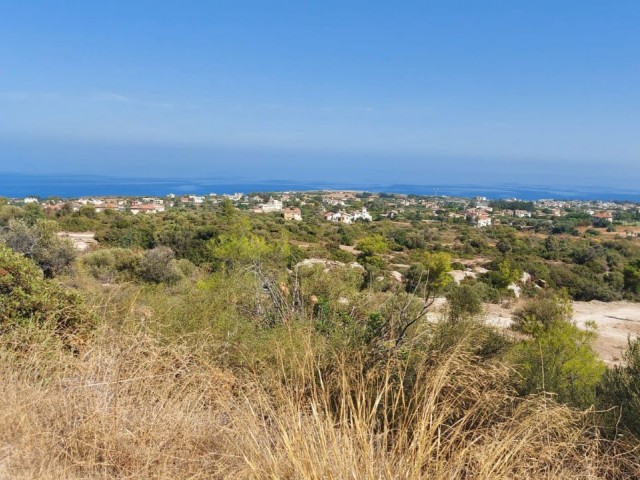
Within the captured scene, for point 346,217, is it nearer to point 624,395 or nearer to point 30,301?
point 624,395

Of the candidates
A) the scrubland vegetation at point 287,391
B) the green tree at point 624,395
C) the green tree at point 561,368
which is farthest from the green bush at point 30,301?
the green tree at point 624,395

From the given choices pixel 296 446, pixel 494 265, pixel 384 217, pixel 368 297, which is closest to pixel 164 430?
pixel 296 446

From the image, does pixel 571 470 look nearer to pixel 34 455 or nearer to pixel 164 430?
pixel 164 430

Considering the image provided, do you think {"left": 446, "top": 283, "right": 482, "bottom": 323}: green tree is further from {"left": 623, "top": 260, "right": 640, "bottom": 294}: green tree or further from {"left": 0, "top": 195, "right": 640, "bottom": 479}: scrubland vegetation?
{"left": 623, "top": 260, "right": 640, "bottom": 294}: green tree

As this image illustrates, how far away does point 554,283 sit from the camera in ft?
90.5

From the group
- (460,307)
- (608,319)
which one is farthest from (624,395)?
(608,319)

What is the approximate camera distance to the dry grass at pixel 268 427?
5.28 feet

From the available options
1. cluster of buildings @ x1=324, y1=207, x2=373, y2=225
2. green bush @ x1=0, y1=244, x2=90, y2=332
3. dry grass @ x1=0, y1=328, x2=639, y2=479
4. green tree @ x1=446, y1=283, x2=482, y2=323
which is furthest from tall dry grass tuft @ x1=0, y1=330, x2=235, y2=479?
cluster of buildings @ x1=324, y1=207, x2=373, y2=225

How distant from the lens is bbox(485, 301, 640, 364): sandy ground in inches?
566

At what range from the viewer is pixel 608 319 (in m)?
18.8

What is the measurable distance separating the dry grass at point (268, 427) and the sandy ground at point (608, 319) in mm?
12107

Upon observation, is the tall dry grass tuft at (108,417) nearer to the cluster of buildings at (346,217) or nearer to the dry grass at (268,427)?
the dry grass at (268,427)

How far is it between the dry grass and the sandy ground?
12107 millimetres

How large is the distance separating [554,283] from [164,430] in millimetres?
29911
